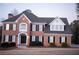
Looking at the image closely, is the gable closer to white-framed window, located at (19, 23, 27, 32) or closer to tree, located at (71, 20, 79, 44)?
tree, located at (71, 20, 79, 44)

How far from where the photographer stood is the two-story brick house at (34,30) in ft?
36.0

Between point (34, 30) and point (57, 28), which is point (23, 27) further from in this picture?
point (57, 28)

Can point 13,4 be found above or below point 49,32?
above

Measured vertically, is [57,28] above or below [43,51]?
above

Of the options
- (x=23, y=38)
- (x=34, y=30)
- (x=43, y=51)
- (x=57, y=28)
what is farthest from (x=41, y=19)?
(x=43, y=51)

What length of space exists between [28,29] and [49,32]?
0.55 metres

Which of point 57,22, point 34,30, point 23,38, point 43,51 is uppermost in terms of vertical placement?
point 57,22

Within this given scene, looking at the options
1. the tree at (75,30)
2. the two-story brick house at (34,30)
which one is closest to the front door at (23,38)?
the two-story brick house at (34,30)

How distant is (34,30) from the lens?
11062 mm

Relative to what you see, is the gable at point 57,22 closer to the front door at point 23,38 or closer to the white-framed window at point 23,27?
the white-framed window at point 23,27

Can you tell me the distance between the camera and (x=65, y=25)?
434 inches

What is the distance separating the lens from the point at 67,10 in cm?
1097

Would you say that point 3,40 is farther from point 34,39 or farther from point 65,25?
point 65,25
